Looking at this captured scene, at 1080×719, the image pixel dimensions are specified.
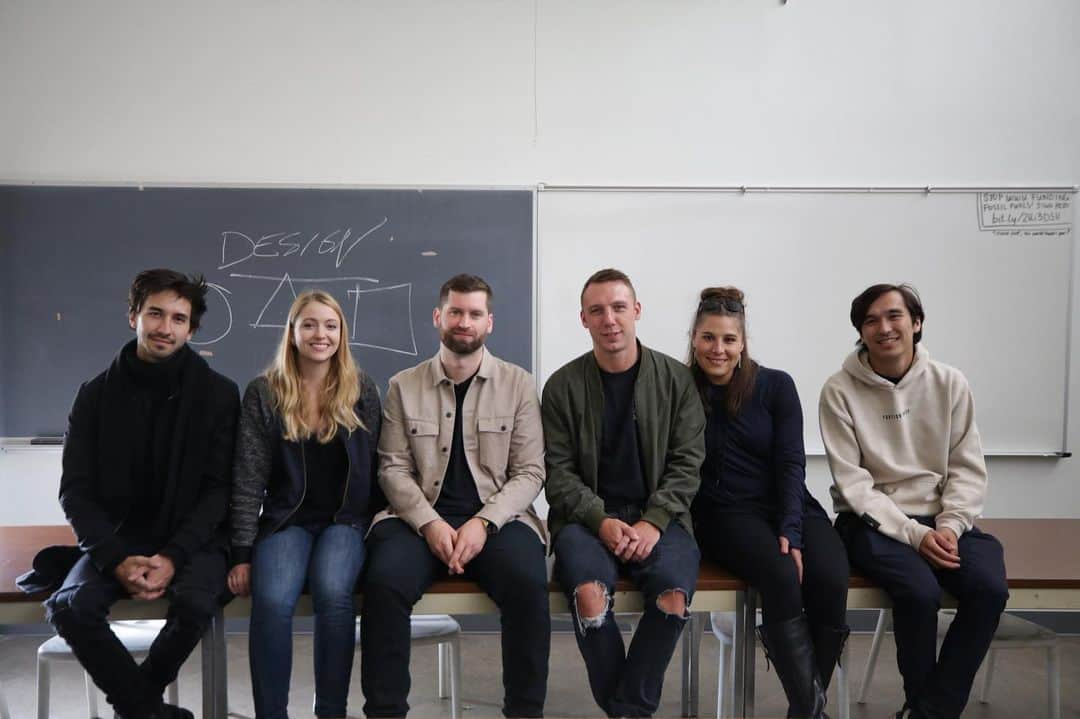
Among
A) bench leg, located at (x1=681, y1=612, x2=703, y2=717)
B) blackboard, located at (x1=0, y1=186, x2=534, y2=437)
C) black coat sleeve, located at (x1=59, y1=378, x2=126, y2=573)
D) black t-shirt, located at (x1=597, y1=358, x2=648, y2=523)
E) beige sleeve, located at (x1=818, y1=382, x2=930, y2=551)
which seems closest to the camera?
black coat sleeve, located at (x1=59, y1=378, x2=126, y2=573)

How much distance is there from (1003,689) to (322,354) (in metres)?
2.83

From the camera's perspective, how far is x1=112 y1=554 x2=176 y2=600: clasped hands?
195 centimetres

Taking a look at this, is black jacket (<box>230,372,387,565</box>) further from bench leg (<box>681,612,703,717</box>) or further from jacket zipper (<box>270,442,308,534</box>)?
bench leg (<box>681,612,703,717</box>)

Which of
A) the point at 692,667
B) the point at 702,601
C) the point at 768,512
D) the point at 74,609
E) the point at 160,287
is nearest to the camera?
the point at 74,609

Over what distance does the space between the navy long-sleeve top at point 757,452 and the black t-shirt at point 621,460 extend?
23 centimetres

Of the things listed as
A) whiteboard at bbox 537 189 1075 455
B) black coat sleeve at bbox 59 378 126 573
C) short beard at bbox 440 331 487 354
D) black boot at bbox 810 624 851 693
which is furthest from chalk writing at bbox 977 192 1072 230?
black coat sleeve at bbox 59 378 126 573

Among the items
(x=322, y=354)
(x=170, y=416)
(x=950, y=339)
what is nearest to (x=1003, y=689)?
(x=950, y=339)

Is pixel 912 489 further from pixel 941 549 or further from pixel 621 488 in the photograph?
pixel 621 488

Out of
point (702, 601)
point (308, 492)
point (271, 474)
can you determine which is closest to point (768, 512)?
point (702, 601)

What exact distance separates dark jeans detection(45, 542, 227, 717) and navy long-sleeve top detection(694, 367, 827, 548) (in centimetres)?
143

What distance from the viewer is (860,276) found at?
353 centimetres

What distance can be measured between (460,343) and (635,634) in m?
0.96

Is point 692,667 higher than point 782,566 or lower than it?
lower

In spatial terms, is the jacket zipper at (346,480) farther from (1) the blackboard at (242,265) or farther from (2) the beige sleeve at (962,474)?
(2) the beige sleeve at (962,474)
